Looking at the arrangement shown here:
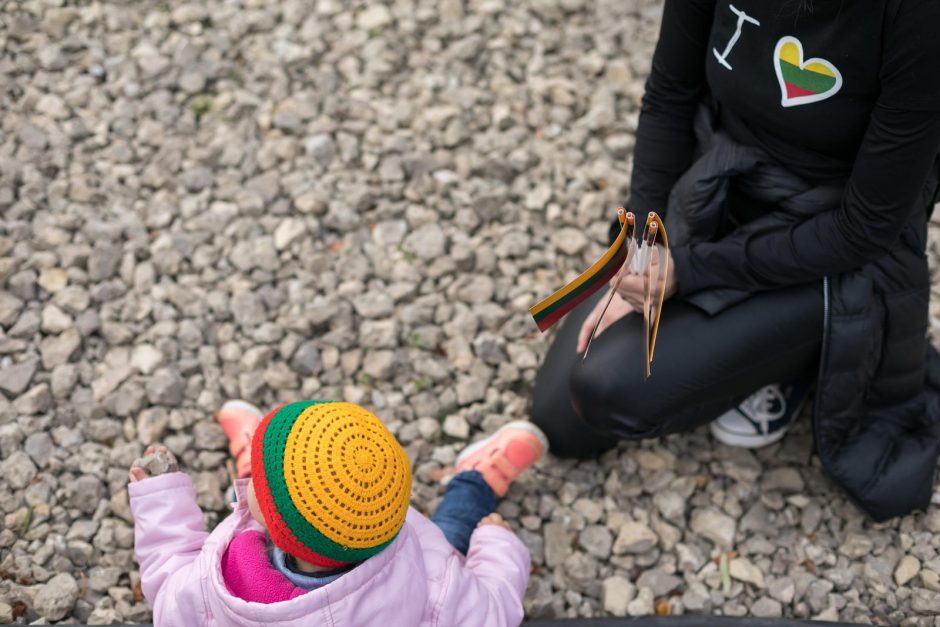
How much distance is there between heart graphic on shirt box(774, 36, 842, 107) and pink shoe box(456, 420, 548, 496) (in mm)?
835

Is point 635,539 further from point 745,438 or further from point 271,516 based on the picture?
point 271,516

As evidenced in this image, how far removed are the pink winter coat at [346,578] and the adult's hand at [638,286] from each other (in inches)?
19.8

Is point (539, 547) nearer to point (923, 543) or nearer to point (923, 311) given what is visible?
point (923, 543)

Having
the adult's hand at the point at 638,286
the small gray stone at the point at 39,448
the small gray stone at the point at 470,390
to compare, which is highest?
the adult's hand at the point at 638,286

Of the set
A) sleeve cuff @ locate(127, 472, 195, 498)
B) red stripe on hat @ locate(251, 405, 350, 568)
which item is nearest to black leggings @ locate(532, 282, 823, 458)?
red stripe on hat @ locate(251, 405, 350, 568)

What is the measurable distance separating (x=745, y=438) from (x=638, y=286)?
528mm

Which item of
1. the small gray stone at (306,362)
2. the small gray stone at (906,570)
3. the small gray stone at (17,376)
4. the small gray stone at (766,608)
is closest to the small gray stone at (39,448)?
the small gray stone at (17,376)

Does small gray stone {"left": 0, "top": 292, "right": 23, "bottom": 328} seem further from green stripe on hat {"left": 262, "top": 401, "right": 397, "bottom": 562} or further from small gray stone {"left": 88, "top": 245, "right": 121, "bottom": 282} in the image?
green stripe on hat {"left": 262, "top": 401, "right": 397, "bottom": 562}

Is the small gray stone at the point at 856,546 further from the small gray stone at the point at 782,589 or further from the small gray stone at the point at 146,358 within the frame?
the small gray stone at the point at 146,358

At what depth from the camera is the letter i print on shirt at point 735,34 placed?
5.24 feet

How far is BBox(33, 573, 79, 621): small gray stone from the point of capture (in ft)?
5.65

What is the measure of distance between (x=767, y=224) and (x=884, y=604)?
78 centimetres

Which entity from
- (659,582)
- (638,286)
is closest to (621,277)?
(638,286)

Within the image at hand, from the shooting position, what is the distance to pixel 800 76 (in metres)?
1.57
